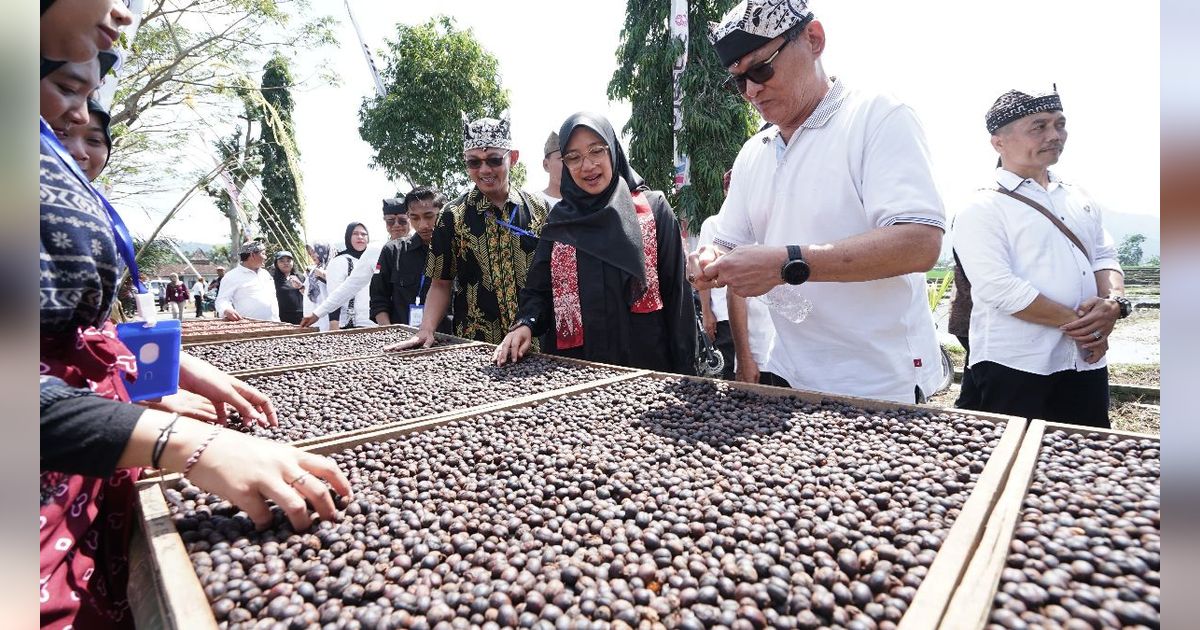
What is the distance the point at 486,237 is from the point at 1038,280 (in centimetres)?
311

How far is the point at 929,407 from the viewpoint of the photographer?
6.18 ft

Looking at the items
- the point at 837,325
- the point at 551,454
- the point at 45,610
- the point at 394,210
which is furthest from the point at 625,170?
the point at 394,210

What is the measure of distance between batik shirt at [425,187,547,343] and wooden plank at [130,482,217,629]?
267 cm

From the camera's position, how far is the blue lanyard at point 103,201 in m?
1.08

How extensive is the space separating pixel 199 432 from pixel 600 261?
7.02ft

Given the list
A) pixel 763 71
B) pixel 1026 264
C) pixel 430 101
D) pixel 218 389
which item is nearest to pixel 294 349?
pixel 218 389

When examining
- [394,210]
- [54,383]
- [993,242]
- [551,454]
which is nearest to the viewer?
[54,383]

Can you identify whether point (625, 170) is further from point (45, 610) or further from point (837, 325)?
point (45, 610)

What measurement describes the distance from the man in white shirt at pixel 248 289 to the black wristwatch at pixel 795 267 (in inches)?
331

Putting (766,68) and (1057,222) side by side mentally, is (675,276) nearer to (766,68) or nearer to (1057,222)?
(766,68)

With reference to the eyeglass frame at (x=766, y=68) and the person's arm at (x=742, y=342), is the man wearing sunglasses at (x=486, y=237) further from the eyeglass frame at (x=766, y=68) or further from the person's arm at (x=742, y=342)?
the eyeglass frame at (x=766, y=68)

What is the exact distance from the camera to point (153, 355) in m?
1.64

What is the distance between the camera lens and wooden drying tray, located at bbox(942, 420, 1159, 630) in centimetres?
87

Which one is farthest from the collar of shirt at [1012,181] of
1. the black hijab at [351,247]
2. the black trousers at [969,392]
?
the black hijab at [351,247]
